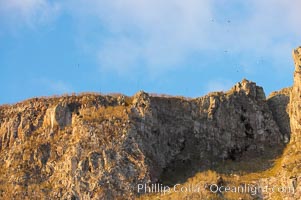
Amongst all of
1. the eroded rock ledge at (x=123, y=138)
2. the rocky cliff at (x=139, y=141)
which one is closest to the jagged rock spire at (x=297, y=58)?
the rocky cliff at (x=139, y=141)

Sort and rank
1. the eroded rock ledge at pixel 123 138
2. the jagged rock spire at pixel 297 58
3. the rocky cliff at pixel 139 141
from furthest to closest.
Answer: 1. the jagged rock spire at pixel 297 58
2. the eroded rock ledge at pixel 123 138
3. the rocky cliff at pixel 139 141

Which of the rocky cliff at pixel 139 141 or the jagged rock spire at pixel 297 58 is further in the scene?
the jagged rock spire at pixel 297 58

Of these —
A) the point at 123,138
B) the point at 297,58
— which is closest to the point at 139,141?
the point at 123,138

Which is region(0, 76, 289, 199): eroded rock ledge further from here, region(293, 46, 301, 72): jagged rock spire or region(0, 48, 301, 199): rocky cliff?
region(293, 46, 301, 72): jagged rock spire

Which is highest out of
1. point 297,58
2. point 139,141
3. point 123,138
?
point 297,58

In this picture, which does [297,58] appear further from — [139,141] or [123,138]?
[123,138]

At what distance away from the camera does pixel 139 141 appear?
95.8 meters

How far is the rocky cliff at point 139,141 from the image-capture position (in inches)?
3656

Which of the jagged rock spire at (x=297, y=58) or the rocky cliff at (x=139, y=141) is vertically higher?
the jagged rock spire at (x=297, y=58)

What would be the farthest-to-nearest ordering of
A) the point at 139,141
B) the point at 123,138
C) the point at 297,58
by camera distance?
→ the point at 297,58
the point at 123,138
the point at 139,141

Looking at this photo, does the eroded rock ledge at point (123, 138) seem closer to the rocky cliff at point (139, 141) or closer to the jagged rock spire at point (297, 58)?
the rocky cliff at point (139, 141)

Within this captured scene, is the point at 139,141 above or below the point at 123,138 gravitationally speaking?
below

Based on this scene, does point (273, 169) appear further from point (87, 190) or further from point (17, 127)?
point (17, 127)

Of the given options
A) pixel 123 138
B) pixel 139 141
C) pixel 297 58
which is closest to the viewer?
pixel 139 141
